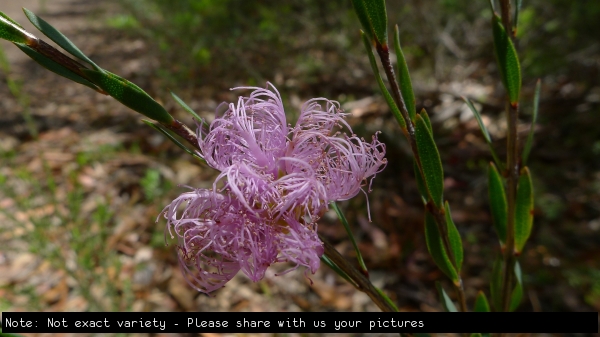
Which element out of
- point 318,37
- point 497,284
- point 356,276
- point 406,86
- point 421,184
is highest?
point 318,37

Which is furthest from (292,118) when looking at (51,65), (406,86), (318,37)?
(51,65)

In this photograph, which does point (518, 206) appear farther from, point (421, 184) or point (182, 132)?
point (182, 132)

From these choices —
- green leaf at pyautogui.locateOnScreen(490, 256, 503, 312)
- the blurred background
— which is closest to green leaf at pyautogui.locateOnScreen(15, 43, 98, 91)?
green leaf at pyautogui.locateOnScreen(490, 256, 503, 312)

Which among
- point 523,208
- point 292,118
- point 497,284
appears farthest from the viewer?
point 292,118

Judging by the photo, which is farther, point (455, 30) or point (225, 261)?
point (455, 30)

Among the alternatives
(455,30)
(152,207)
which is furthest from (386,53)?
(455,30)

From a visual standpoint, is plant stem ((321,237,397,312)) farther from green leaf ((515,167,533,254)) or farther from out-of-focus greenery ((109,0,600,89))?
out-of-focus greenery ((109,0,600,89))

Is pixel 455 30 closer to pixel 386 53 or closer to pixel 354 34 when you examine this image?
pixel 354 34
